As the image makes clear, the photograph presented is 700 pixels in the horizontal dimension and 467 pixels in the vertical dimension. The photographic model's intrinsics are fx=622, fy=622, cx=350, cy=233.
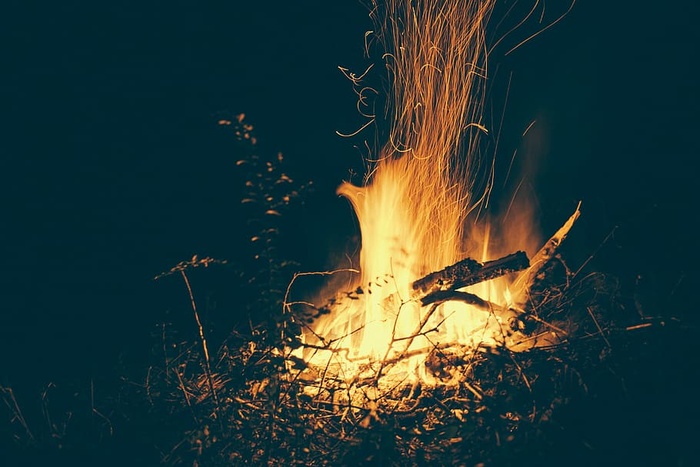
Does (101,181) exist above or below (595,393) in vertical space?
Answer: above

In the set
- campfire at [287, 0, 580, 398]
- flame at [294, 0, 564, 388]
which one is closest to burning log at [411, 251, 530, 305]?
campfire at [287, 0, 580, 398]

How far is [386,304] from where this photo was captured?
3943mm

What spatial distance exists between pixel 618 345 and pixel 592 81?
257 cm

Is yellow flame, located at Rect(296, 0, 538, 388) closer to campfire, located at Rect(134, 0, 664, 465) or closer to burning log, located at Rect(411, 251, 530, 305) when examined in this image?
campfire, located at Rect(134, 0, 664, 465)

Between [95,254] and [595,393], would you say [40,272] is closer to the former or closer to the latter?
[95,254]

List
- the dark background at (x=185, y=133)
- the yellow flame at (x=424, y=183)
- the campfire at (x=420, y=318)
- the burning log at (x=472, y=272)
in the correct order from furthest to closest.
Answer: the dark background at (x=185, y=133), the yellow flame at (x=424, y=183), the burning log at (x=472, y=272), the campfire at (x=420, y=318)

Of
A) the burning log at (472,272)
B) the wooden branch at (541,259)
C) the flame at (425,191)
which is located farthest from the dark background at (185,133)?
the burning log at (472,272)

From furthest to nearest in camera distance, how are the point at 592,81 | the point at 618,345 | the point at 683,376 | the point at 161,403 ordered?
the point at 592,81 → the point at 161,403 → the point at 618,345 → the point at 683,376

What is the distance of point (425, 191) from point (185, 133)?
1786mm

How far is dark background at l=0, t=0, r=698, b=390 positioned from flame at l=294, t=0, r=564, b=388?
31 centimetres

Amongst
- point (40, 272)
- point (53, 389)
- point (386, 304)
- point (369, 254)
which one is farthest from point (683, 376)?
point (40, 272)

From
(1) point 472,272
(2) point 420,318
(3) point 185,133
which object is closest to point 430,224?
(1) point 472,272

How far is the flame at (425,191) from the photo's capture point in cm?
399

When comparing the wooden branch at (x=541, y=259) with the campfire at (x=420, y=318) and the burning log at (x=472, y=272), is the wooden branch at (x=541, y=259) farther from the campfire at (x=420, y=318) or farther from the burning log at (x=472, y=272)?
the burning log at (x=472, y=272)
